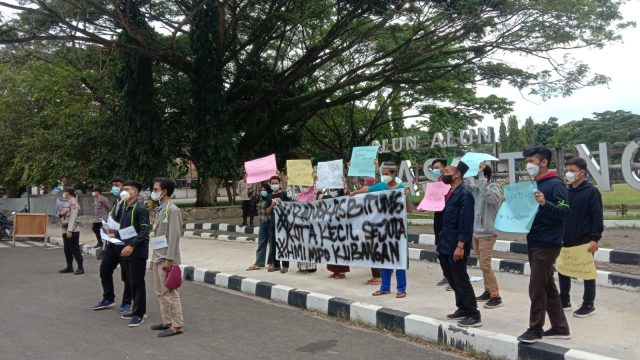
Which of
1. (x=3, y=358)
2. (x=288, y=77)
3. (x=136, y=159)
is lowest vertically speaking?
(x=3, y=358)

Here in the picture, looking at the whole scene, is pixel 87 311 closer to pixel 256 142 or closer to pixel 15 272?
pixel 15 272

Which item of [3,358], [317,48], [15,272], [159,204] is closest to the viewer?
[3,358]

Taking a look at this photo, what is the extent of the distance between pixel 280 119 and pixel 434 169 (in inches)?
645

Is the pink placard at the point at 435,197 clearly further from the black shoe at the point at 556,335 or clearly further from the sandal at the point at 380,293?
the black shoe at the point at 556,335

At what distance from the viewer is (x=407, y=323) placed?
5695 millimetres

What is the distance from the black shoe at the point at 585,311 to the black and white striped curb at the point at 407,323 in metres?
1.35

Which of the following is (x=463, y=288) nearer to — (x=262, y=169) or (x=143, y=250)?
(x=143, y=250)

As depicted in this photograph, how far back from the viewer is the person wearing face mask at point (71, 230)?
1003 centimetres

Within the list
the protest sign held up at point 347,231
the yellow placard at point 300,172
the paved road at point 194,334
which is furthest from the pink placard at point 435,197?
the yellow placard at point 300,172

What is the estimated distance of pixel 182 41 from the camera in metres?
22.5

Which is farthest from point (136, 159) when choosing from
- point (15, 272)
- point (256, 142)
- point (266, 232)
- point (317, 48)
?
point (266, 232)

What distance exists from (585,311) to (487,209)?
1.57 m

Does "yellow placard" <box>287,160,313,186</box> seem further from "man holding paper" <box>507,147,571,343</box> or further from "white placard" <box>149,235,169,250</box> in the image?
"man holding paper" <box>507,147,571,343</box>

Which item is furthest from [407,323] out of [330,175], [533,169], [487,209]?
[330,175]
